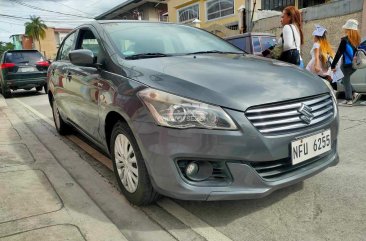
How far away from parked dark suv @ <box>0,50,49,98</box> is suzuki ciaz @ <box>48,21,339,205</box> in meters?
10.1

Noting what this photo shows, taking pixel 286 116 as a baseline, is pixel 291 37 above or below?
above

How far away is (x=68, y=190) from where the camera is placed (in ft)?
10.8

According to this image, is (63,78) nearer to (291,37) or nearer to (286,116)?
(286,116)

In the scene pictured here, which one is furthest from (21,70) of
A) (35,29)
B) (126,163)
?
(35,29)

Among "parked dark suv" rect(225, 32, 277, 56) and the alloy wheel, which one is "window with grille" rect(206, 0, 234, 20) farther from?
the alloy wheel

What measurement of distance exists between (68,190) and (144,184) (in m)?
1.00

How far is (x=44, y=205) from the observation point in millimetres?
2955

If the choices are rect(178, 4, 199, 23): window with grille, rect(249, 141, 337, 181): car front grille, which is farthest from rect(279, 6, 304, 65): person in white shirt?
rect(178, 4, 199, 23): window with grille

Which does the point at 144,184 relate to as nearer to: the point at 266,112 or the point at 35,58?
the point at 266,112

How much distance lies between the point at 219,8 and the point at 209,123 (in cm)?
1890

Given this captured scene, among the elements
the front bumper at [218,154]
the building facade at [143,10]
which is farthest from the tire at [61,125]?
the building facade at [143,10]

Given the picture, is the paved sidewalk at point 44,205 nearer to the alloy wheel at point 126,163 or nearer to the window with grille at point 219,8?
the alloy wheel at point 126,163

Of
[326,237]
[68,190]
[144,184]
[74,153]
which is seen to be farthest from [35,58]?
[326,237]

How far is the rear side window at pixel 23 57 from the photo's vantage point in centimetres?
1226
